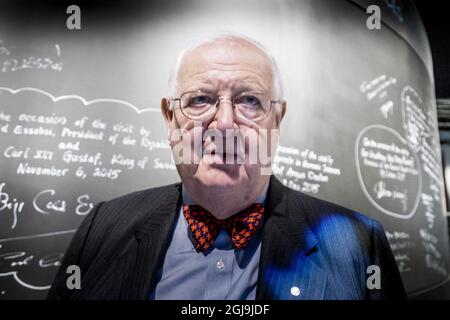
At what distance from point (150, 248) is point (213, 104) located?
1.57ft

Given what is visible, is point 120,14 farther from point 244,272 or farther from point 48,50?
point 244,272

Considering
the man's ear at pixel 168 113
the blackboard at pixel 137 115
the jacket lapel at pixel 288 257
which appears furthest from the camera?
the blackboard at pixel 137 115

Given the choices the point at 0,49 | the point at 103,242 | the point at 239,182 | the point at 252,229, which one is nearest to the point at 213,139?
the point at 239,182

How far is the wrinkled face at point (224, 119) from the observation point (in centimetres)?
84

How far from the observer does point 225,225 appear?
2.95 feet

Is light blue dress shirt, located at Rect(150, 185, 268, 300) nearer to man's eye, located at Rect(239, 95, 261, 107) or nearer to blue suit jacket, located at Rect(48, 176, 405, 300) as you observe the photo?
blue suit jacket, located at Rect(48, 176, 405, 300)

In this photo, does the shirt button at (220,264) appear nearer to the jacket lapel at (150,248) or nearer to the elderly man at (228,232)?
the elderly man at (228,232)

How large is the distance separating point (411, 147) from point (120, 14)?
181 centimetres

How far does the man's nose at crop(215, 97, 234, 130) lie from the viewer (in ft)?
2.75

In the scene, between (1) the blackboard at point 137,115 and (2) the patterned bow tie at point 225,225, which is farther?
(1) the blackboard at point 137,115

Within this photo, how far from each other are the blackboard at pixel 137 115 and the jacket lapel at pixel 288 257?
0.43m

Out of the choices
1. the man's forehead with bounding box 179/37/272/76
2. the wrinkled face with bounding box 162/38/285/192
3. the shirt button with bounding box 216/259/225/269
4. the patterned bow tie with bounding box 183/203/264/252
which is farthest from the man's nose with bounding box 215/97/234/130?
the shirt button with bounding box 216/259/225/269

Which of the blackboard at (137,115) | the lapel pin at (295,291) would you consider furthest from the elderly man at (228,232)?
the blackboard at (137,115)

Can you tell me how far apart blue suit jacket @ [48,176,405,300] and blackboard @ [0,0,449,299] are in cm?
27
